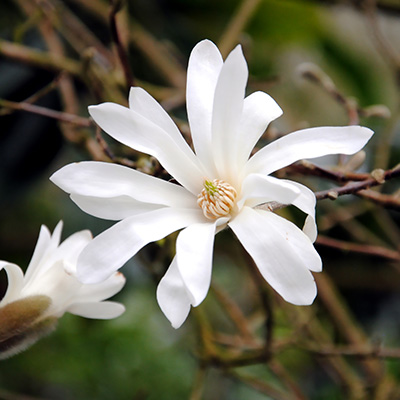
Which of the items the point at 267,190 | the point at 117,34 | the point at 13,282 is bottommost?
the point at 13,282

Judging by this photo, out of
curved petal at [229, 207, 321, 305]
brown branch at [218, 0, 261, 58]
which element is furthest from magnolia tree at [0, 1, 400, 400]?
brown branch at [218, 0, 261, 58]

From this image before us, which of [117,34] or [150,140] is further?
[117,34]

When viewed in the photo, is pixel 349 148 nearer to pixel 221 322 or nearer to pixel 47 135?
pixel 47 135

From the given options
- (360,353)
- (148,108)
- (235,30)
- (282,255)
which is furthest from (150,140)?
(235,30)

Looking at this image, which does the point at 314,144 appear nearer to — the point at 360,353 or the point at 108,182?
the point at 108,182

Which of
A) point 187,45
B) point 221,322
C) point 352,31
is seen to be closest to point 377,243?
point 221,322

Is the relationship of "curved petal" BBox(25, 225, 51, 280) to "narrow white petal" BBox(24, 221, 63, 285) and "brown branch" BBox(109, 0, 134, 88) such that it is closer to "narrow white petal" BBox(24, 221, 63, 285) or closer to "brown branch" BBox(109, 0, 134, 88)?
"narrow white petal" BBox(24, 221, 63, 285)

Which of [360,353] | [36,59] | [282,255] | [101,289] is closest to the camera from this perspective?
[282,255]
